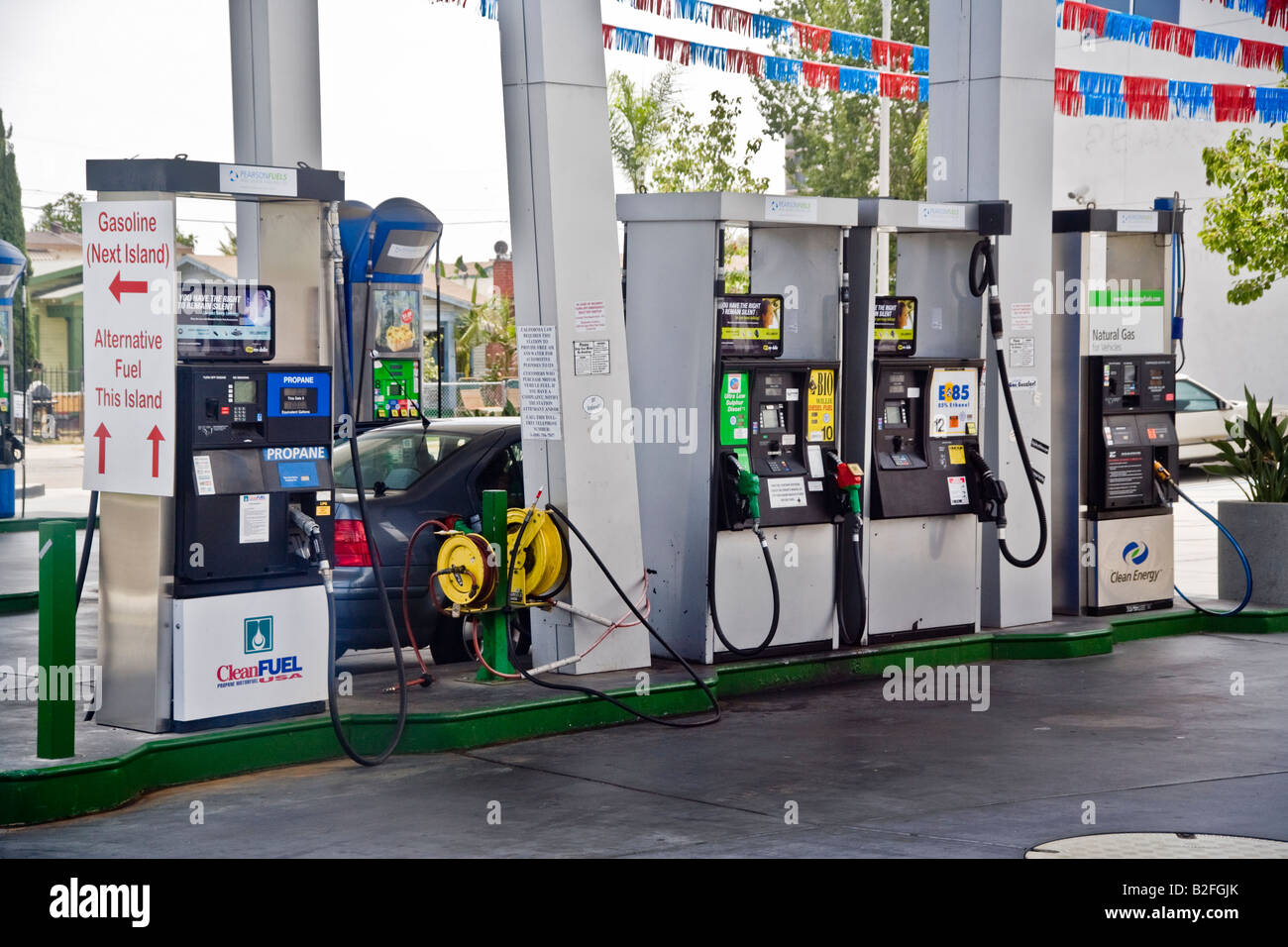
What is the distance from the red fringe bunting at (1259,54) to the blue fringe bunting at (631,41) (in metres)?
6.75

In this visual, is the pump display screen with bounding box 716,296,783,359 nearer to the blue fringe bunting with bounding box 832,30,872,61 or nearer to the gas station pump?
the blue fringe bunting with bounding box 832,30,872,61

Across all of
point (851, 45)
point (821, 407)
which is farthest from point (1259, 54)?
point (821, 407)

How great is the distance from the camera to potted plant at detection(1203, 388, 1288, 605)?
40.2ft

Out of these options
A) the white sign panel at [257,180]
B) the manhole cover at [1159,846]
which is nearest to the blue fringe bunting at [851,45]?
the white sign panel at [257,180]

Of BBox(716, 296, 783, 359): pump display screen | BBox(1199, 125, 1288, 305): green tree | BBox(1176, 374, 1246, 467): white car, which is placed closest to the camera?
BBox(716, 296, 783, 359): pump display screen

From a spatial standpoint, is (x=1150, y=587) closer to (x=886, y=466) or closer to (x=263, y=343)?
(x=886, y=466)

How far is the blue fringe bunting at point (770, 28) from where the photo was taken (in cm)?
1591

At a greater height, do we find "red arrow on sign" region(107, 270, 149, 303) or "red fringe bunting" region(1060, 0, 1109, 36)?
"red fringe bunting" region(1060, 0, 1109, 36)

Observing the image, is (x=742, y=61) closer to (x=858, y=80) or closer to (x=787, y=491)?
(x=858, y=80)

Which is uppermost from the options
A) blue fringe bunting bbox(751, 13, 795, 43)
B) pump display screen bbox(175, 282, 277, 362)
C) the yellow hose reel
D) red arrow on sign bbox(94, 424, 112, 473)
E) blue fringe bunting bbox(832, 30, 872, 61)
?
blue fringe bunting bbox(832, 30, 872, 61)

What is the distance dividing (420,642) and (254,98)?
4607mm

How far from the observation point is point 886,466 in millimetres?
10320

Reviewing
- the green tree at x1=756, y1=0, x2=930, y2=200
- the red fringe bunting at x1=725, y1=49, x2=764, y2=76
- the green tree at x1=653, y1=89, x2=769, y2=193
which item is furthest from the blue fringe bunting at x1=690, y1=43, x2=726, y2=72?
the green tree at x1=756, y1=0, x2=930, y2=200

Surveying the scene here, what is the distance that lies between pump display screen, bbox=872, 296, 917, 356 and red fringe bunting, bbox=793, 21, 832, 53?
7.00 meters
